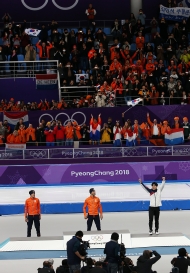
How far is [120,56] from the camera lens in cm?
3478

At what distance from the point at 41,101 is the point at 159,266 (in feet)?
56.1

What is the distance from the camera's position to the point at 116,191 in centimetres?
2666

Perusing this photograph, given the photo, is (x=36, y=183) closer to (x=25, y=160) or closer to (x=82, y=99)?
(x=25, y=160)

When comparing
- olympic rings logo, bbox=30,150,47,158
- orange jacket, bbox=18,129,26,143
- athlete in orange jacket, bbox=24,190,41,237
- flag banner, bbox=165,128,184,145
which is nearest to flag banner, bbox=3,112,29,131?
orange jacket, bbox=18,129,26,143

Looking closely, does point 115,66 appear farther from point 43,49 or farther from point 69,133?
point 69,133

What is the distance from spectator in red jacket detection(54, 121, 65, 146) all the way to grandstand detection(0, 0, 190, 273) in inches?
1.7

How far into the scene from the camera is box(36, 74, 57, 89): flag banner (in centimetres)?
3434

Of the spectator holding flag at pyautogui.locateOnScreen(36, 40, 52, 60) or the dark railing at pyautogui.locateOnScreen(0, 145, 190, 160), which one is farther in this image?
the spectator holding flag at pyautogui.locateOnScreen(36, 40, 52, 60)

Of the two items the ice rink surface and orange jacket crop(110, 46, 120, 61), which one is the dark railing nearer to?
the ice rink surface

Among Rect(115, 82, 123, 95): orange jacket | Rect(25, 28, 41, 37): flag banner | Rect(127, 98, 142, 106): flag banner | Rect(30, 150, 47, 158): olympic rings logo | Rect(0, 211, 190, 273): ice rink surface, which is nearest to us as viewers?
Rect(0, 211, 190, 273): ice rink surface

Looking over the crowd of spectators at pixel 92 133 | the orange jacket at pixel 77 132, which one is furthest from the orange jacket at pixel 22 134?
the orange jacket at pixel 77 132

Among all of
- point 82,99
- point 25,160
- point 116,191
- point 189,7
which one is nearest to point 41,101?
point 82,99

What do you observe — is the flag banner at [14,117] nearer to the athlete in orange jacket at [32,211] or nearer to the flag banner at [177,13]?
the flag banner at [177,13]

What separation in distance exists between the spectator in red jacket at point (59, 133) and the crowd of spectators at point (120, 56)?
210 cm
